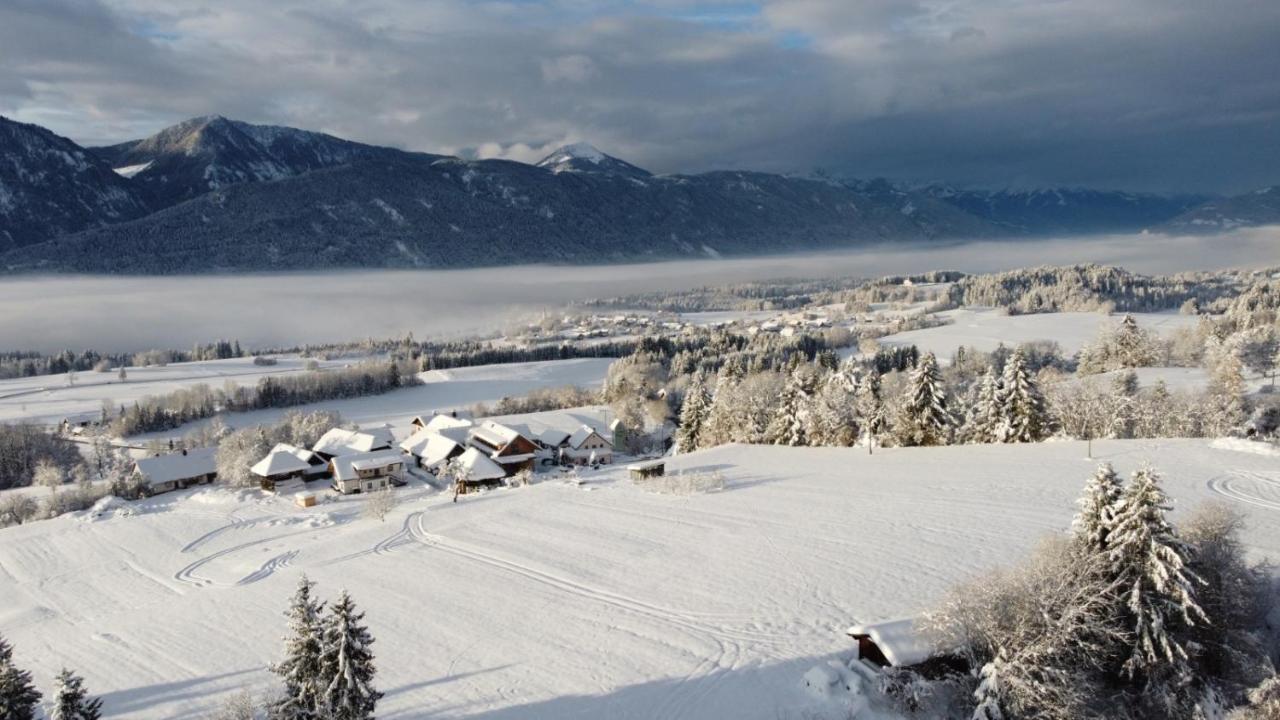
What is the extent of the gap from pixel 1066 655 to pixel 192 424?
82540mm

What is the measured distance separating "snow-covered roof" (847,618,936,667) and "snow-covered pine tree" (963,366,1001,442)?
99.0 feet

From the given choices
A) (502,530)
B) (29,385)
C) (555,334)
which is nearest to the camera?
(502,530)

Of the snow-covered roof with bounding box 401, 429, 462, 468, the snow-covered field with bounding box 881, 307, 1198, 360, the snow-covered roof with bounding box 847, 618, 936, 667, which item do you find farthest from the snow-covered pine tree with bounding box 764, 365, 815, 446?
the snow-covered field with bounding box 881, 307, 1198, 360

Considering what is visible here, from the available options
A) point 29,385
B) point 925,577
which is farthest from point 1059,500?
point 29,385

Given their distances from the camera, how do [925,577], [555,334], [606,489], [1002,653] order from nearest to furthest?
1. [1002,653]
2. [925,577]
3. [606,489]
4. [555,334]

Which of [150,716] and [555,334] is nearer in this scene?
[150,716]

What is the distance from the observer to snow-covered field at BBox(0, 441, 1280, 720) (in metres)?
18.5

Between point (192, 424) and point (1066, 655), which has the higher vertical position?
point (1066, 655)

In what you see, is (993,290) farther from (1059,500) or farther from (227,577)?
(227,577)

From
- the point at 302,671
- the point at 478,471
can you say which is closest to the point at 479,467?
the point at 478,471

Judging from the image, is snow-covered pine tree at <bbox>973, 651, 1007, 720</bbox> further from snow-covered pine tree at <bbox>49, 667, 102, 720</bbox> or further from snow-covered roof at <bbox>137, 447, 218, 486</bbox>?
snow-covered roof at <bbox>137, 447, 218, 486</bbox>

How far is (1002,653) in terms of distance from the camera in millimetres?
15164

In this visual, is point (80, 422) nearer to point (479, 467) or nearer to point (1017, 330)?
point (479, 467)

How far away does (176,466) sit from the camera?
165 feet
